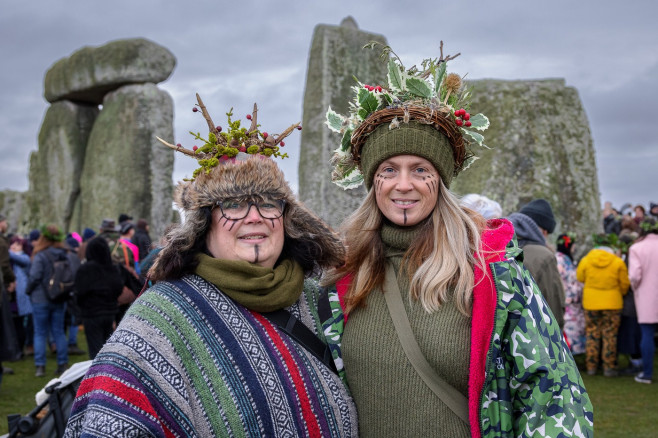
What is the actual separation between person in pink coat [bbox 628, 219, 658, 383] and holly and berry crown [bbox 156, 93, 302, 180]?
618cm

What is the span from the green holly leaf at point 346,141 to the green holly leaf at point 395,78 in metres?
0.24

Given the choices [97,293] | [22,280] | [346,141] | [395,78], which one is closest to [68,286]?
[22,280]

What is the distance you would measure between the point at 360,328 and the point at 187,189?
2.60ft

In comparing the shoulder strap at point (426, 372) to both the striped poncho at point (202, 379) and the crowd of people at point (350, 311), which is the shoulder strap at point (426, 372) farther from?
the striped poncho at point (202, 379)

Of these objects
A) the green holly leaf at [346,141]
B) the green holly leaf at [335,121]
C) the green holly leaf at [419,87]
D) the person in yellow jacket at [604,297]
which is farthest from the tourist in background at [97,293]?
the person in yellow jacket at [604,297]

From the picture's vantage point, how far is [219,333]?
220 centimetres

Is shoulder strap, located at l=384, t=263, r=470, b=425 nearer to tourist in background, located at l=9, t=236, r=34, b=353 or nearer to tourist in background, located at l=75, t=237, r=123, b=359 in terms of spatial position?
tourist in background, located at l=75, t=237, r=123, b=359

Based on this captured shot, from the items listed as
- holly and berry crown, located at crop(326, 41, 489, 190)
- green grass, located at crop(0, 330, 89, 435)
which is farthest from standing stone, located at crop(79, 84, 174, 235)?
holly and berry crown, located at crop(326, 41, 489, 190)

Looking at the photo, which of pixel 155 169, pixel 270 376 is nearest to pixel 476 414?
pixel 270 376

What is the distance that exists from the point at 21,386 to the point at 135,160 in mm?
5832

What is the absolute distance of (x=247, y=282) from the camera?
89.3 inches

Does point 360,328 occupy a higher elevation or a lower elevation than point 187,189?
lower

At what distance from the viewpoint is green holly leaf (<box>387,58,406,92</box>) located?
99.7 inches

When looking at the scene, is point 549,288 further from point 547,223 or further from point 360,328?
point 360,328
